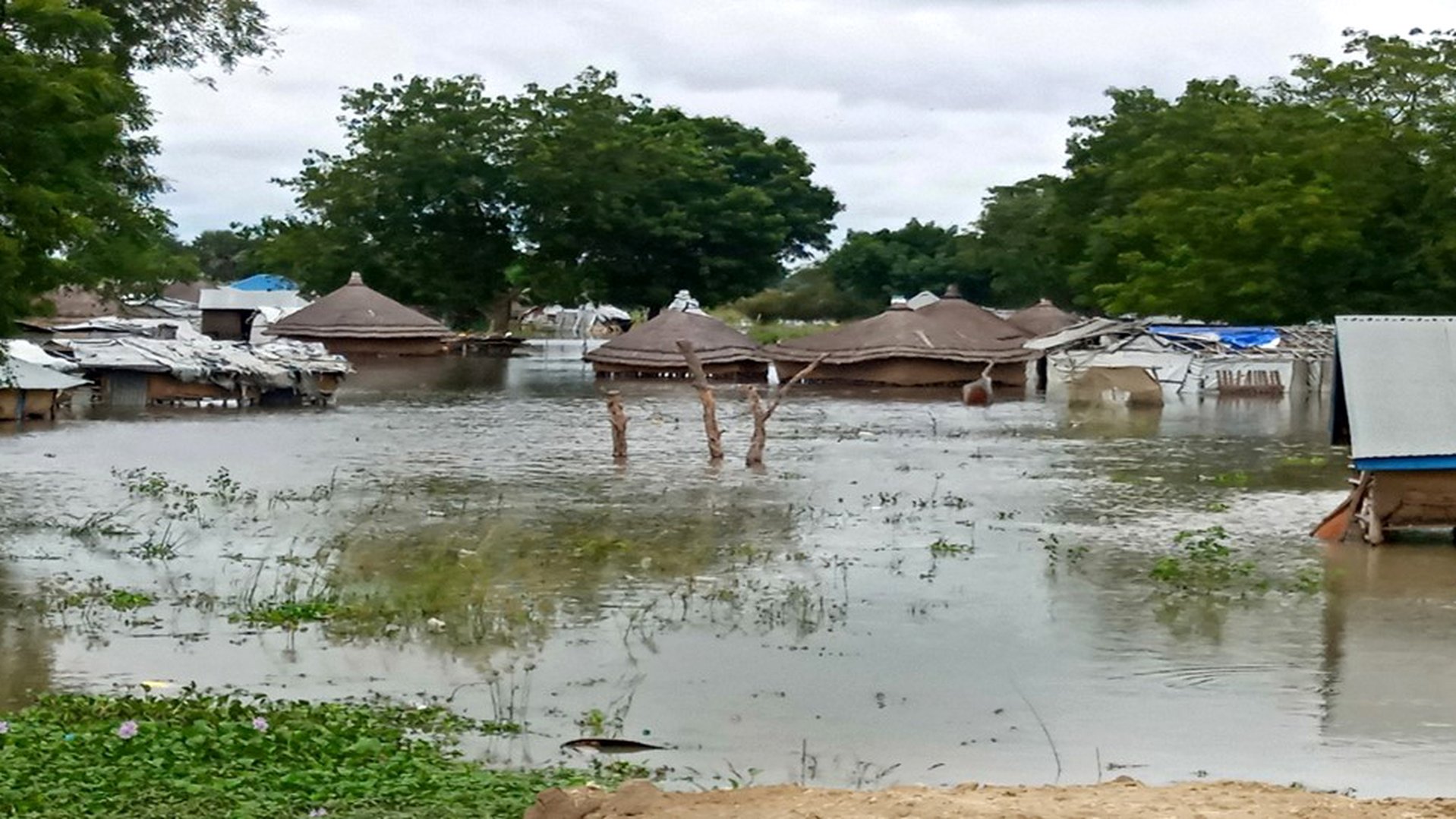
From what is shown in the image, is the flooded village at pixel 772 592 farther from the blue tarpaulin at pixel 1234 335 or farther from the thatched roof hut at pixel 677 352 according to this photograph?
the thatched roof hut at pixel 677 352

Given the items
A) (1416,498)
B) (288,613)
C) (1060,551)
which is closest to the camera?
(288,613)

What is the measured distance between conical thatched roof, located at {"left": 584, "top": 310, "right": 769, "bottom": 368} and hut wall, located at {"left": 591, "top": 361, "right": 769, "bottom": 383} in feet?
0.50

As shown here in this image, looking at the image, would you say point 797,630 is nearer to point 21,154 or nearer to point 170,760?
point 170,760

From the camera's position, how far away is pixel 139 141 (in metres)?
22.8

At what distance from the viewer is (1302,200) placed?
4525 cm

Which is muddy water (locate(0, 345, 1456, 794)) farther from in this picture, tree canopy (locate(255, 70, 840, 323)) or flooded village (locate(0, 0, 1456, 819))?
tree canopy (locate(255, 70, 840, 323))

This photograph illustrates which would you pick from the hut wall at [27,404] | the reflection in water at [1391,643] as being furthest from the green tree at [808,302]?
the reflection in water at [1391,643]

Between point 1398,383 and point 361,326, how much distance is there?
46.2m

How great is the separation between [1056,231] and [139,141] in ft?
163

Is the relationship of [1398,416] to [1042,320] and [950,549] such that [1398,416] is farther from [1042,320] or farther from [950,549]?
[1042,320]

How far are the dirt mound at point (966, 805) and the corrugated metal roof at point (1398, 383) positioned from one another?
9.14 meters

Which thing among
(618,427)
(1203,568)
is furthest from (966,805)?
(618,427)

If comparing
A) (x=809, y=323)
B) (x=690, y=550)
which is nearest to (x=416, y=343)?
(x=809, y=323)

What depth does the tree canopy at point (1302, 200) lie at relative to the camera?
44.8m
